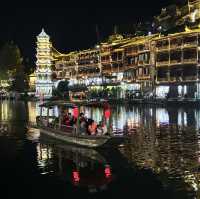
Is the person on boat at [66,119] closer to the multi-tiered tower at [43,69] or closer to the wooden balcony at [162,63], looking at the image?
the wooden balcony at [162,63]

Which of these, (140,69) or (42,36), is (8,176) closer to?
(140,69)

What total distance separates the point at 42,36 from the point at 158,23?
35.4m

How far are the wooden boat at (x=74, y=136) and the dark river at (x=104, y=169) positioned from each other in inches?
19.7

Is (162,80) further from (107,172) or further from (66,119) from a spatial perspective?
(107,172)

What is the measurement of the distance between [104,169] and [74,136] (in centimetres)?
779

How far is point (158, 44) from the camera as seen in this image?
106 meters

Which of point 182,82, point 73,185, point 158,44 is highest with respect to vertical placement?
point 158,44

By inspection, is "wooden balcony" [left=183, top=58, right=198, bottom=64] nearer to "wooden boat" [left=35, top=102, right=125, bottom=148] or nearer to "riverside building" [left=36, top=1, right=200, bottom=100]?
"riverside building" [left=36, top=1, right=200, bottom=100]

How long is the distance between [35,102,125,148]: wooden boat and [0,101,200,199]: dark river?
50 centimetres

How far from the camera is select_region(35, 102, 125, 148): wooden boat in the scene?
28719 mm

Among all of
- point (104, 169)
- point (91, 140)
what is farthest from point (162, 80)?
point (104, 169)

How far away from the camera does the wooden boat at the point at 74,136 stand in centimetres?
2872

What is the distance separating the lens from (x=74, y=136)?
31.3 metres

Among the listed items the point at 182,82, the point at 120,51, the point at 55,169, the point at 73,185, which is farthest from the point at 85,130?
the point at 120,51
